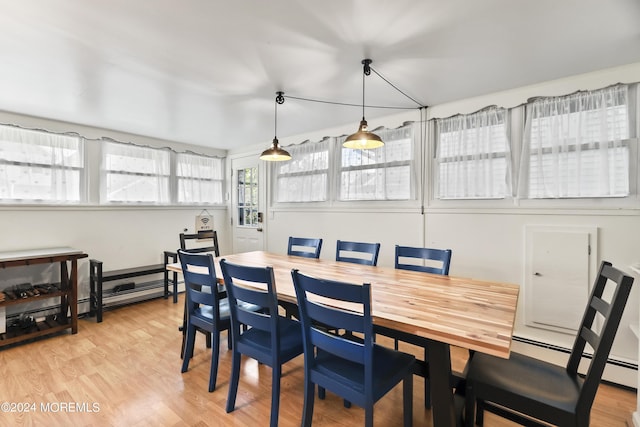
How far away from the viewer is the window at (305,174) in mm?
4098

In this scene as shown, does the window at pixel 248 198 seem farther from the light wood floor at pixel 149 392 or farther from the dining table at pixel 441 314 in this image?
the dining table at pixel 441 314

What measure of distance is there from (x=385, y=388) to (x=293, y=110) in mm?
2783

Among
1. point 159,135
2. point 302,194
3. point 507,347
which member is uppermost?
point 159,135

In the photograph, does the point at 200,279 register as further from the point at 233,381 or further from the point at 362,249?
the point at 362,249

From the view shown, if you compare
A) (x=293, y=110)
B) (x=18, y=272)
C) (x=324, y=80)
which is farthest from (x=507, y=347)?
(x=18, y=272)

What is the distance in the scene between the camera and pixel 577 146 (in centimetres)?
242

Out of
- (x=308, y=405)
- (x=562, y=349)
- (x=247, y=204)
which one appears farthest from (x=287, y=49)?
(x=247, y=204)

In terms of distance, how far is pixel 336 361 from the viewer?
161 centimetres

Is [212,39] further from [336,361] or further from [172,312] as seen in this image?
[172,312]

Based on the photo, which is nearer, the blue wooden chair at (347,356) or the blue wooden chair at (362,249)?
the blue wooden chair at (347,356)

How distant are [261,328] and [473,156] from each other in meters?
2.49

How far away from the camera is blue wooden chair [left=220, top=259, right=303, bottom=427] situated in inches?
66.9

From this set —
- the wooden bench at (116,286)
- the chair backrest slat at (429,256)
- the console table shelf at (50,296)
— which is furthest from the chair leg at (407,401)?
the console table shelf at (50,296)

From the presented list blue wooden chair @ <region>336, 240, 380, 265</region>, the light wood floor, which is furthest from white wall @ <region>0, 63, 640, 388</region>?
the light wood floor
